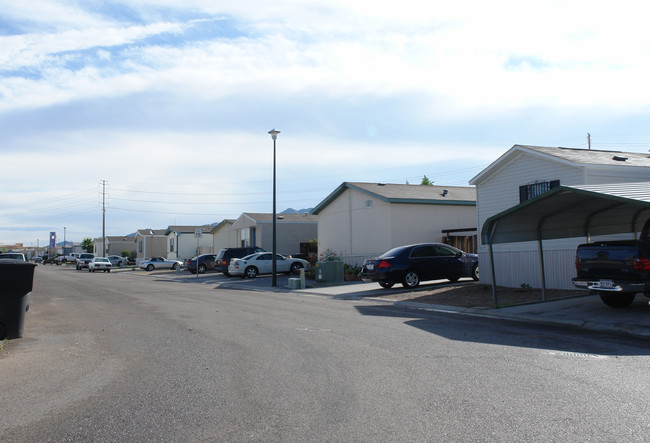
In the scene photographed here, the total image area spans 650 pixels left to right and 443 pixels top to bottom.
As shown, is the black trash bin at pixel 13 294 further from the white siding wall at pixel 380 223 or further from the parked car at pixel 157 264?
the parked car at pixel 157 264

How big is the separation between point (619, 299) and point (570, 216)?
2621 mm

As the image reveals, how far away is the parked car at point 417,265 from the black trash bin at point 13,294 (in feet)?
40.4

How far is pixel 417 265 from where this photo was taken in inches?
811

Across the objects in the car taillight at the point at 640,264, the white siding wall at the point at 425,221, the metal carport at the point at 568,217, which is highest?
the white siding wall at the point at 425,221

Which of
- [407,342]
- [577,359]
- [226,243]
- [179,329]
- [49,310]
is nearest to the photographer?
[577,359]

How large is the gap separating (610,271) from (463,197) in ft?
60.9

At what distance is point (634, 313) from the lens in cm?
1208

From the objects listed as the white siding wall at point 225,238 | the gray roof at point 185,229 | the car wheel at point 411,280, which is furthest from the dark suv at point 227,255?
the gray roof at point 185,229

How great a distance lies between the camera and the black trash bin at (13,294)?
10016 millimetres

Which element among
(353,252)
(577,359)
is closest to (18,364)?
(577,359)

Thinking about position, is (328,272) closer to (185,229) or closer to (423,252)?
(423,252)

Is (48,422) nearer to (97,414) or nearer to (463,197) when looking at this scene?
(97,414)

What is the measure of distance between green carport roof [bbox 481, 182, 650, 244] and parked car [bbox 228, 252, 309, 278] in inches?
755

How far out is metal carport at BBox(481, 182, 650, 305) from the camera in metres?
12.0
